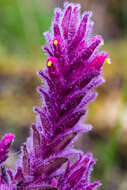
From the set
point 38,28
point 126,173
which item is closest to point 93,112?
point 126,173

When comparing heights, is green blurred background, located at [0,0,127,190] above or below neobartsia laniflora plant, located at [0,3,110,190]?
above

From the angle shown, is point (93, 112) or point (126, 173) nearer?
point (126, 173)

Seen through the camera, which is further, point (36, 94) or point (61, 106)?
point (36, 94)

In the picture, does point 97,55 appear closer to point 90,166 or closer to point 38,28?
point 90,166

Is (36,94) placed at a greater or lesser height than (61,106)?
greater

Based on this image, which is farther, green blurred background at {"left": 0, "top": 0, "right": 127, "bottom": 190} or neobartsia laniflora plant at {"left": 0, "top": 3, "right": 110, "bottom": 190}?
green blurred background at {"left": 0, "top": 0, "right": 127, "bottom": 190}
